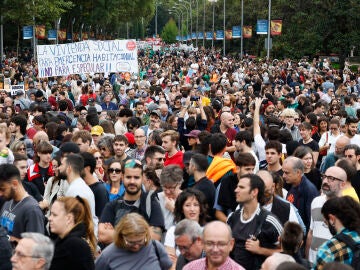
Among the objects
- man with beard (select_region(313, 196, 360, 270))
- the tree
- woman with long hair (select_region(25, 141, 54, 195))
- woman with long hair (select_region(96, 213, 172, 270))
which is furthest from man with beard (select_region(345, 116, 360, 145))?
the tree

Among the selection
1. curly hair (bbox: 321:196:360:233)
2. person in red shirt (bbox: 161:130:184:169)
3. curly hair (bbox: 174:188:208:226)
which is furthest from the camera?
person in red shirt (bbox: 161:130:184:169)

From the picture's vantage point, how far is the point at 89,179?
9055 millimetres

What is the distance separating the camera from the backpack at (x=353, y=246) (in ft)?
21.2

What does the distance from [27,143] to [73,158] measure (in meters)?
4.43

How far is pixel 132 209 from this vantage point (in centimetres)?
766

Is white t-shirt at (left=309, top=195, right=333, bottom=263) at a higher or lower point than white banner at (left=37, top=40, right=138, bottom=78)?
lower

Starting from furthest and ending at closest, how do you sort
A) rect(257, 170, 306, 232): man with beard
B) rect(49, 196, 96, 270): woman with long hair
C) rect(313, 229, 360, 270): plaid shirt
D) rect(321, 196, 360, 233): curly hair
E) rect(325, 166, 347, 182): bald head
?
1. rect(325, 166, 347, 182): bald head
2. rect(257, 170, 306, 232): man with beard
3. rect(321, 196, 360, 233): curly hair
4. rect(313, 229, 360, 270): plaid shirt
5. rect(49, 196, 96, 270): woman with long hair

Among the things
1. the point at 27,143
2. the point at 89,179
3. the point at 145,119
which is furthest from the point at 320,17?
the point at 89,179

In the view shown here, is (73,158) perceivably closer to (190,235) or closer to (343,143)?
(190,235)

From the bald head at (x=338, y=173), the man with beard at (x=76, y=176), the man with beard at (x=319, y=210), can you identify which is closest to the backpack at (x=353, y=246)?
the man with beard at (x=319, y=210)

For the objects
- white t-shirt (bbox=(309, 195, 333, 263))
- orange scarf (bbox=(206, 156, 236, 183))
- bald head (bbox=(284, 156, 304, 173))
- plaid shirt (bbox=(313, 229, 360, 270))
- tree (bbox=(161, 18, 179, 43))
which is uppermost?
bald head (bbox=(284, 156, 304, 173))

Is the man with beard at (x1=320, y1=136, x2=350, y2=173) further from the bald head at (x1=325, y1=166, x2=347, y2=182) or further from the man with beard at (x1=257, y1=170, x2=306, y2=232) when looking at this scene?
the man with beard at (x1=257, y1=170, x2=306, y2=232)

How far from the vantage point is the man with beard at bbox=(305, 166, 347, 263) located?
26.1ft

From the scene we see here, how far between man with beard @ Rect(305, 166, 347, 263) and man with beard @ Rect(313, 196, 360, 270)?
0.98 m
